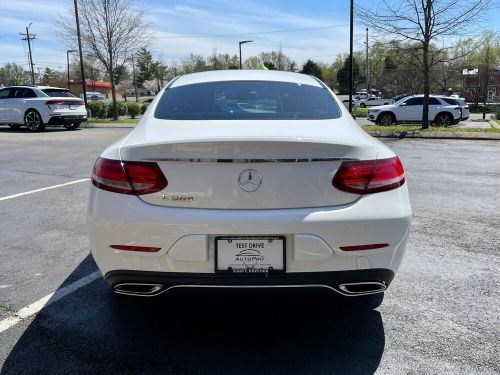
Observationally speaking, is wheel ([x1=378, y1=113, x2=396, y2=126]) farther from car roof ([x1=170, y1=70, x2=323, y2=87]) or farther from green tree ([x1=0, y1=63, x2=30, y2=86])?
green tree ([x1=0, y1=63, x2=30, y2=86])

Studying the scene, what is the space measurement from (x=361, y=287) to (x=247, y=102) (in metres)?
1.51

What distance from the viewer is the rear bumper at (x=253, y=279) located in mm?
2514

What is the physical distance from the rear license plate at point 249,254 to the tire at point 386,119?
21.9m

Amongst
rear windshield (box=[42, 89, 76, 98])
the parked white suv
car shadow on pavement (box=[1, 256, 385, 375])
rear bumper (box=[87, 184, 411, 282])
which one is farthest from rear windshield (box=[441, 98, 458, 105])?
rear bumper (box=[87, 184, 411, 282])

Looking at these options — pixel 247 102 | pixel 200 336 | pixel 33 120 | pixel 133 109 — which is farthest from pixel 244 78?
pixel 133 109

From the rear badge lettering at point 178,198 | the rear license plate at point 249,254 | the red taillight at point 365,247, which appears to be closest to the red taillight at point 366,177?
the red taillight at point 365,247

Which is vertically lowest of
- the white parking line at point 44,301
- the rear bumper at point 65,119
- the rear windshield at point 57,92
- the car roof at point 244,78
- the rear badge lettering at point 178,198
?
the white parking line at point 44,301

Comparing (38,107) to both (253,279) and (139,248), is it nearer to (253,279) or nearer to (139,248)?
(139,248)

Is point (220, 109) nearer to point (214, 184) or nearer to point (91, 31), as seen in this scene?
point (214, 184)

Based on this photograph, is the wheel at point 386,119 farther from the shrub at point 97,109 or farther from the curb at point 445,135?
the shrub at point 97,109

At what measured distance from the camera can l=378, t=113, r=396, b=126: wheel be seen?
23141 millimetres

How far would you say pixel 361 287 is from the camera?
104 inches

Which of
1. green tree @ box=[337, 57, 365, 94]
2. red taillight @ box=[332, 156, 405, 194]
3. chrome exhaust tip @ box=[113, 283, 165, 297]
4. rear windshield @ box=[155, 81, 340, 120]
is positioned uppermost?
green tree @ box=[337, 57, 365, 94]

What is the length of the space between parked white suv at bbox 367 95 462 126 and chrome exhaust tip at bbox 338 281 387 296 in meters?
21.4
